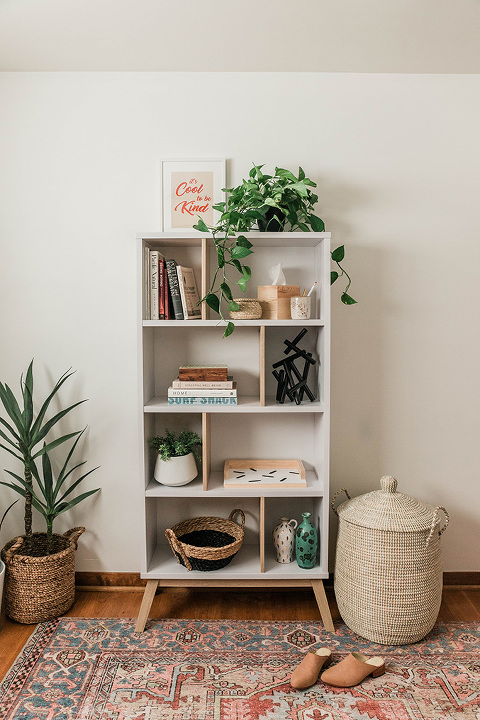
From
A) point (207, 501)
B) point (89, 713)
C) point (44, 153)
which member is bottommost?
point (89, 713)

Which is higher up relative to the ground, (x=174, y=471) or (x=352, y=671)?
(x=174, y=471)

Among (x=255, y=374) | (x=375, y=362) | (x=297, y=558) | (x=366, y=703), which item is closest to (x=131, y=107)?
(x=255, y=374)

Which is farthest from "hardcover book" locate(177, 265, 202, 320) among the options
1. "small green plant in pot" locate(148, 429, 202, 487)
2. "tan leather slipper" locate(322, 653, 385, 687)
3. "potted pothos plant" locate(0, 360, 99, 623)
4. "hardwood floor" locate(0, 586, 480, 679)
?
"tan leather slipper" locate(322, 653, 385, 687)

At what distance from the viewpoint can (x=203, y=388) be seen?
2.37 meters

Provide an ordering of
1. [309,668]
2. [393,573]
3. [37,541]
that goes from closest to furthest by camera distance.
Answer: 1. [309,668]
2. [393,573]
3. [37,541]

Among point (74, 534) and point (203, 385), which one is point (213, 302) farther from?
point (74, 534)

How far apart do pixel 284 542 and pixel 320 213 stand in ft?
4.93

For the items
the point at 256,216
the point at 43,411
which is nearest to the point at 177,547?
the point at 43,411

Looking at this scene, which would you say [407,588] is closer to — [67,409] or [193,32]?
[67,409]

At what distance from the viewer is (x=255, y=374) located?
2.63m

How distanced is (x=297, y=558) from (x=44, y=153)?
2.17 m

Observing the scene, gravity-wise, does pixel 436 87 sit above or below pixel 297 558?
above

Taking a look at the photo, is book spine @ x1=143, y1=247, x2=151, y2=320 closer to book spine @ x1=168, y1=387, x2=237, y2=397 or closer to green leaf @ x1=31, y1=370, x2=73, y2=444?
book spine @ x1=168, y1=387, x2=237, y2=397

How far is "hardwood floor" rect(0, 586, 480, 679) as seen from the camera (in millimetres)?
2441
